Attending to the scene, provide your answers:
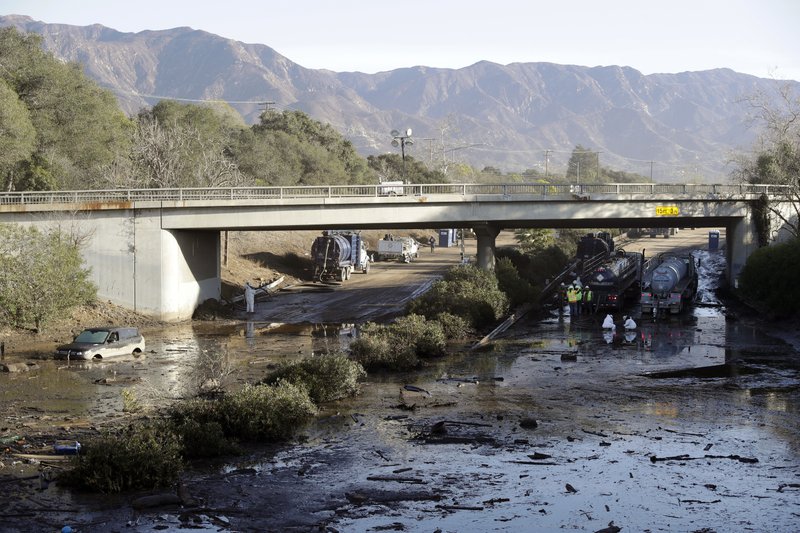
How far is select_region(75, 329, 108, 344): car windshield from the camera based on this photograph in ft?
117

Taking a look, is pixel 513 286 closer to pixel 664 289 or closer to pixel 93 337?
pixel 664 289

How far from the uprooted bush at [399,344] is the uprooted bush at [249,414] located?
9.86 meters

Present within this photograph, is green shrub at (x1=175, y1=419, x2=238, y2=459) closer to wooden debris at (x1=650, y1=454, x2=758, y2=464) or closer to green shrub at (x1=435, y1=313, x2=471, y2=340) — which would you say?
wooden debris at (x1=650, y1=454, x2=758, y2=464)

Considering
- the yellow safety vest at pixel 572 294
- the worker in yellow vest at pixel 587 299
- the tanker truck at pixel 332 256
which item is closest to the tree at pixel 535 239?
the tanker truck at pixel 332 256

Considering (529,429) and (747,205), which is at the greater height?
(747,205)

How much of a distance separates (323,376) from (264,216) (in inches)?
847

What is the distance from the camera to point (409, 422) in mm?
25688

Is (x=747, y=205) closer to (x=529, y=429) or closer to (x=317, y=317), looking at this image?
(x=317, y=317)

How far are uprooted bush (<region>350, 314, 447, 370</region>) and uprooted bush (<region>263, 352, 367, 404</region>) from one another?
471 centimetres

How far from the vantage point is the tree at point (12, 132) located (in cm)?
5259

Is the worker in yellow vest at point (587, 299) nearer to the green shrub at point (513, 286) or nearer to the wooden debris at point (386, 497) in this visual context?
the green shrub at point (513, 286)

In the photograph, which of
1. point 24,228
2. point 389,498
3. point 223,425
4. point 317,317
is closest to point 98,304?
point 24,228

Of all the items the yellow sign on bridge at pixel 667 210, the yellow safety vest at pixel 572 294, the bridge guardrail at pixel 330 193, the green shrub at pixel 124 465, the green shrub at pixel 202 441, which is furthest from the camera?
the yellow sign on bridge at pixel 667 210

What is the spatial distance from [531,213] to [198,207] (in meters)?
18.9
